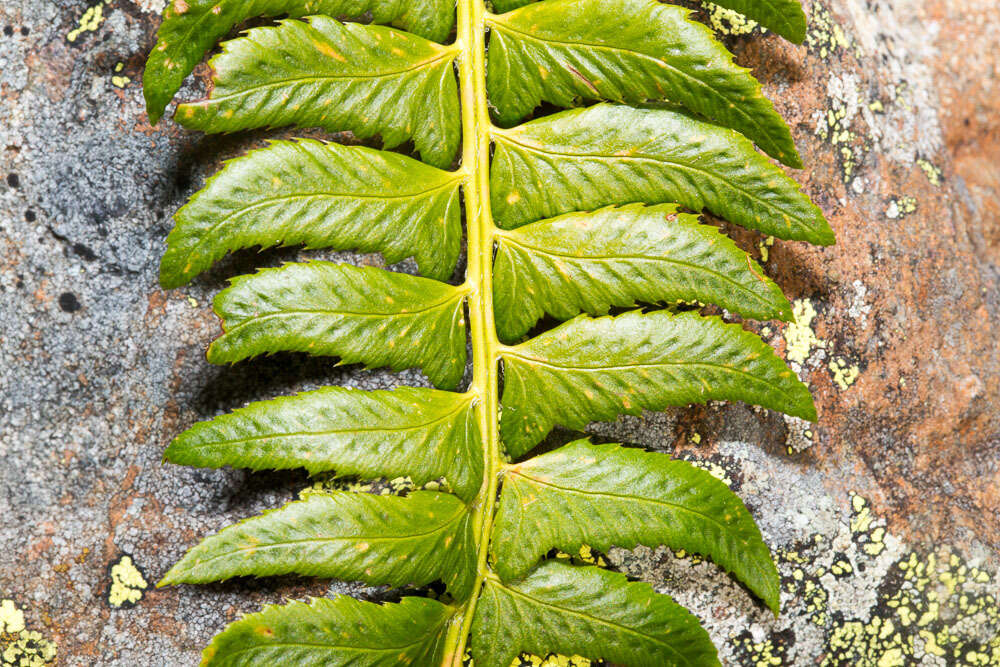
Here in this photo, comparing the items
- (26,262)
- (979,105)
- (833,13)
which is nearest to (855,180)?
(833,13)

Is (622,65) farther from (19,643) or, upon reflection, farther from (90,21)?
(19,643)

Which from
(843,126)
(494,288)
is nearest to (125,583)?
(494,288)

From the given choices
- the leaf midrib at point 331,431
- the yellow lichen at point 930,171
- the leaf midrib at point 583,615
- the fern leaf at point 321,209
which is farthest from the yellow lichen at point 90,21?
the yellow lichen at point 930,171

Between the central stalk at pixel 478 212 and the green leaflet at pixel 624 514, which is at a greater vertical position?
the central stalk at pixel 478 212

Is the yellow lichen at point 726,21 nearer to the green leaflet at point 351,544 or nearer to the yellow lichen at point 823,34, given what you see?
the yellow lichen at point 823,34

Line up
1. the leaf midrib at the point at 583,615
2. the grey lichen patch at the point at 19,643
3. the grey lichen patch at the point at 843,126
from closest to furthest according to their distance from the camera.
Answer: the leaf midrib at the point at 583,615 → the grey lichen patch at the point at 19,643 → the grey lichen patch at the point at 843,126

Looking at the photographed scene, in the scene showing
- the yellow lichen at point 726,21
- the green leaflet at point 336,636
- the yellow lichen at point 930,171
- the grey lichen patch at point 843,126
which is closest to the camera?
the green leaflet at point 336,636

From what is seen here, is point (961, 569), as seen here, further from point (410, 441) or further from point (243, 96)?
point (243, 96)

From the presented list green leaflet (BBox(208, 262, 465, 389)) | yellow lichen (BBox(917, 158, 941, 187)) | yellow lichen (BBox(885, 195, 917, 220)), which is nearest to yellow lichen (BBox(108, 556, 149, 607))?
green leaflet (BBox(208, 262, 465, 389))

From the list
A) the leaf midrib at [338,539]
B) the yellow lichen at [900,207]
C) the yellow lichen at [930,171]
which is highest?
the yellow lichen at [930,171]
